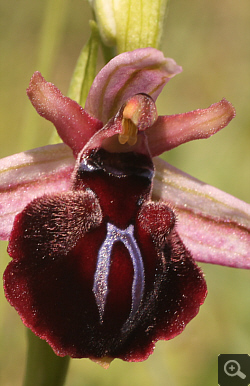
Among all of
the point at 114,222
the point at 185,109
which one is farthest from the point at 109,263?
the point at 185,109

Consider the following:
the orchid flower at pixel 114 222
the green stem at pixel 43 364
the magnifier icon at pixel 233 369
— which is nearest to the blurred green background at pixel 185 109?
the magnifier icon at pixel 233 369

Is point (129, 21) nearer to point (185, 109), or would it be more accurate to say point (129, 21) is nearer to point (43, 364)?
point (43, 364)

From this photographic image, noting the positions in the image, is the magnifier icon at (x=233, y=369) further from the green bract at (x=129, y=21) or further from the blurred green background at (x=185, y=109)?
the green bract at (x=129, y=21)

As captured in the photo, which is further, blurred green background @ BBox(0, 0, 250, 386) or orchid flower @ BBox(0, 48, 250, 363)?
blurred green background @ BBox(0, 0, 250, 386)

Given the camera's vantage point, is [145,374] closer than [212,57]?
Yes

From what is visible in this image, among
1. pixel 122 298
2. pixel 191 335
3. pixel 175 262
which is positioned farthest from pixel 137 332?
pixel 191 335

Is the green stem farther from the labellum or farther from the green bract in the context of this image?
the green bract

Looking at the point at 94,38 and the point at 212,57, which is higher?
the point at 94,38

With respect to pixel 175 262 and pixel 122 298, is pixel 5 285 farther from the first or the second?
pixel 175 262

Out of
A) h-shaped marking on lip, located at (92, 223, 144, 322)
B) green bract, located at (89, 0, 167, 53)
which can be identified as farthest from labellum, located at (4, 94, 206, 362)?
green bract, located at (89, 0, 167, 53)
